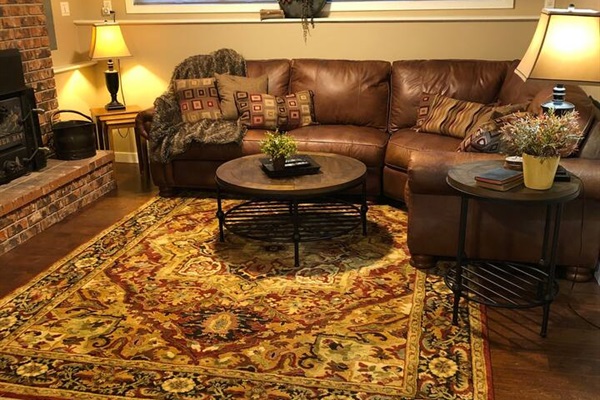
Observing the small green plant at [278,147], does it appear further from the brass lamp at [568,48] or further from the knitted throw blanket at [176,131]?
the brass lamp at [568,48]

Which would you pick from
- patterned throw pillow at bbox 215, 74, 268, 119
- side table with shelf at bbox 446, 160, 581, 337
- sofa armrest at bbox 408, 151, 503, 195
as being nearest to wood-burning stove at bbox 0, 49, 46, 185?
patterned throw pillow at bbox 215, 74, 268, 119

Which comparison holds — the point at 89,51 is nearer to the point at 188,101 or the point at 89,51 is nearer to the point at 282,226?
the point at 188,101

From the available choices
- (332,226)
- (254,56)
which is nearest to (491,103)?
(332,226)

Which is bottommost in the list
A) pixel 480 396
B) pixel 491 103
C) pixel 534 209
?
pixel 480 396

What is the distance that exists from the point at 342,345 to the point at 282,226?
1339 mm

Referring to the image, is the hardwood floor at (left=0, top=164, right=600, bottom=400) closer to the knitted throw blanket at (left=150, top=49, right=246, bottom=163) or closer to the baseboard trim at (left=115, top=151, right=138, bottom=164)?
the knitted throw blanket at (left=150, top=49, right=246, bottom=163)

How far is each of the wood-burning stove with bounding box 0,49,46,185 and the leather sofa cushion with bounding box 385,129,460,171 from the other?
237 cm

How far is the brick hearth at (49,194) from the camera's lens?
3574 mm

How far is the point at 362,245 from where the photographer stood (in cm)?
355

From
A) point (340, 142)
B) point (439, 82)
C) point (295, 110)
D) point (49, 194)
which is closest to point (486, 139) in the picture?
point (340, 142)

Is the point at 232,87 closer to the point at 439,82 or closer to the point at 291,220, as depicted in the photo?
the point at 291,220

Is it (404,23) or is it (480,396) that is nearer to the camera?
(480,396)

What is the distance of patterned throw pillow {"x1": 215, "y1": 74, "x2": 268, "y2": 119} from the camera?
180 inches

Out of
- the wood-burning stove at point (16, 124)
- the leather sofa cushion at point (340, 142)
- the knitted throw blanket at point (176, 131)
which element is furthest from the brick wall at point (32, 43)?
the leather sofa cushion at point (340, 142)
